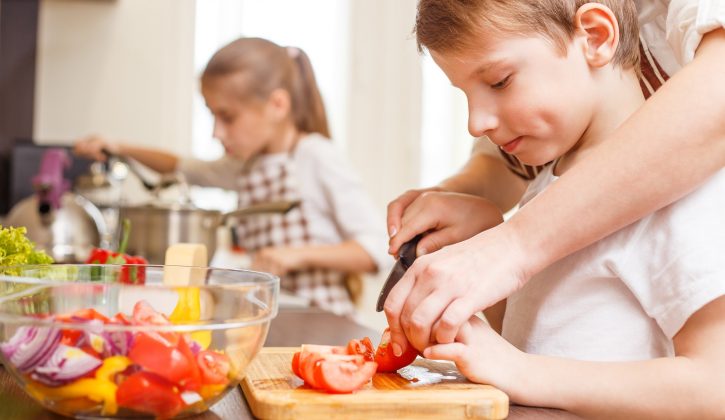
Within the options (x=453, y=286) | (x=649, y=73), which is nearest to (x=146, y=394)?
(x=453, y=286)

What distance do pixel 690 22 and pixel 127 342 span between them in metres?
0.54

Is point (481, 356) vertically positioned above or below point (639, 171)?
below

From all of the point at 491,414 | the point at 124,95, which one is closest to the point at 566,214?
the point at 491,414

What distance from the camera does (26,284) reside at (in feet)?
1.80

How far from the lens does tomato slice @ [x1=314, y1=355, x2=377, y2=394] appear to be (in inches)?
23.7

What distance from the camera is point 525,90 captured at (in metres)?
0.77

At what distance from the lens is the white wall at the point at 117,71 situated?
3.55 m

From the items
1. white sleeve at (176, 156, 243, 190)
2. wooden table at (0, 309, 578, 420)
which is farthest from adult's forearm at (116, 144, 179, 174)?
wooden table at (0, 309, 578, 420)

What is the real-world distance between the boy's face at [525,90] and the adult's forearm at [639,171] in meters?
0.11

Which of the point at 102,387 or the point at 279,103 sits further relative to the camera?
the point at 279,103

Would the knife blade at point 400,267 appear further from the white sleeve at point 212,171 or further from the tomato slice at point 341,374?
the white sleeve at point 212,171

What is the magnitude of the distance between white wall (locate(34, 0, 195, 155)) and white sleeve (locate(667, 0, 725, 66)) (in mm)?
3073

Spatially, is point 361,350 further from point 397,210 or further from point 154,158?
point 154,158

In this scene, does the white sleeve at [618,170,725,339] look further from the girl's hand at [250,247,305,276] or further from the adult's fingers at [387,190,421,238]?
the girl's hand at [250,247,305,276]
